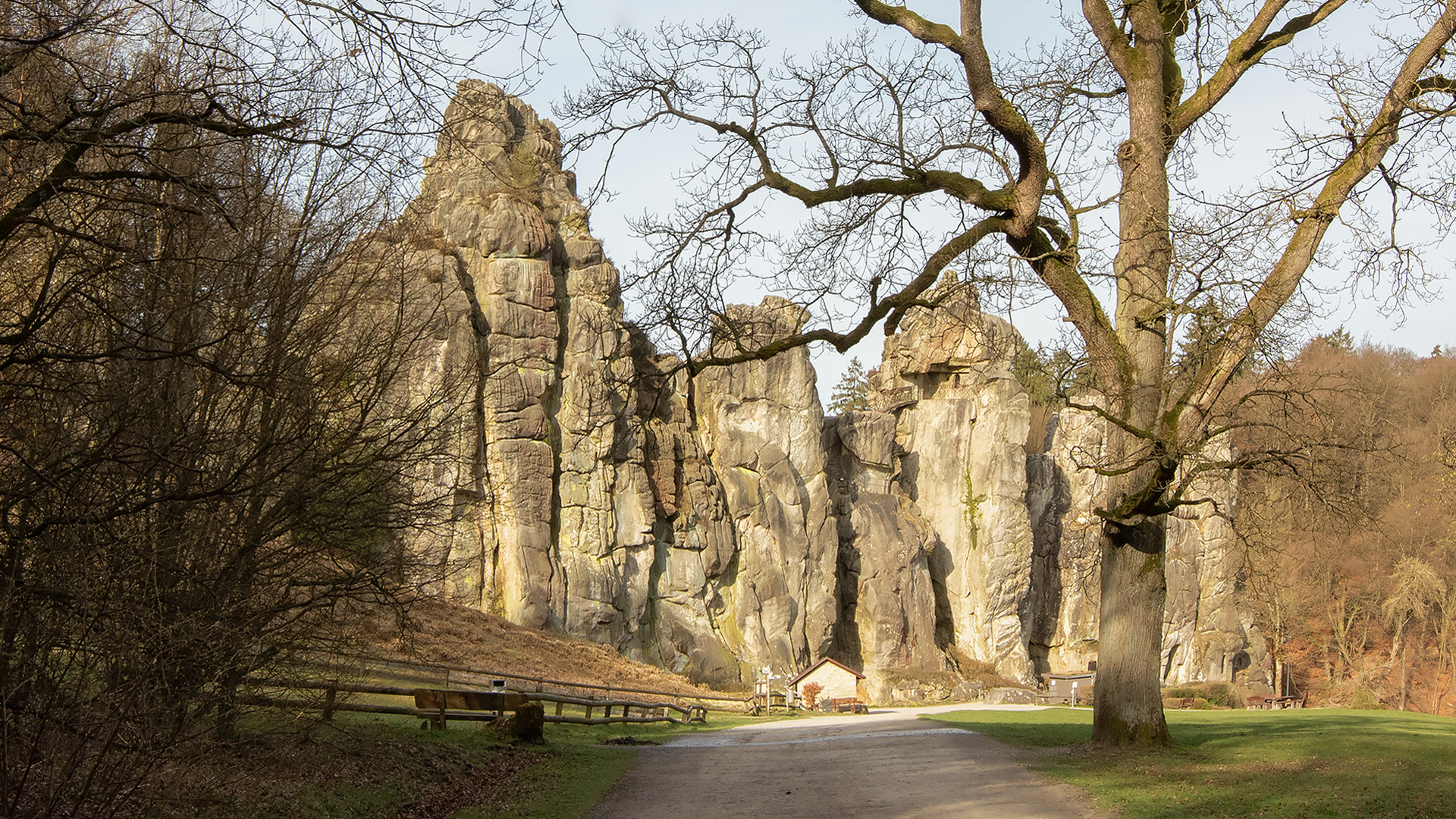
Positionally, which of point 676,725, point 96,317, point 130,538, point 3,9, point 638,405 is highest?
point 638,405

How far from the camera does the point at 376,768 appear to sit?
10.3m

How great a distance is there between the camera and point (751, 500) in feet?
153

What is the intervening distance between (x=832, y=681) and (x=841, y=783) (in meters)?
26.6

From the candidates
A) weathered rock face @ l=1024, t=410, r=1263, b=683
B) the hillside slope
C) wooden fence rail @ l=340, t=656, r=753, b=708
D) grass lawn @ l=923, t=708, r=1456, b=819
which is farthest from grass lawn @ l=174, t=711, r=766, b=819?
weathered rock face @ l=1024, t=410, r=1263, b=683

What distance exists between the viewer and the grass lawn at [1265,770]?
8602 mm

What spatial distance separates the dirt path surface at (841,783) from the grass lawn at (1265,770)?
550 millimetres

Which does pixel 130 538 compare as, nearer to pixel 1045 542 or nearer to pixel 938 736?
pixel 938 736

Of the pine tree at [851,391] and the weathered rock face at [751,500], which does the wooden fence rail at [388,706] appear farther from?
the pine tree at [851,391]

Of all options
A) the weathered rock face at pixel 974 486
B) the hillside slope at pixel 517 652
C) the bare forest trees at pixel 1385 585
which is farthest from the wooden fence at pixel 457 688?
the bare forest trees at pixel 1385 585

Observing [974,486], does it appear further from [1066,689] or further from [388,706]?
[388,706]

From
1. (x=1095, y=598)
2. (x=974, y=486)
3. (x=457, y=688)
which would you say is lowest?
(x=457, y=688)

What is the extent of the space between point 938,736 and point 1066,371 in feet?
21.9

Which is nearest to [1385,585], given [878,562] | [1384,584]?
[1384,584]

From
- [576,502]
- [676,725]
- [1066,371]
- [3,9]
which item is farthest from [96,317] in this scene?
[576,502]
